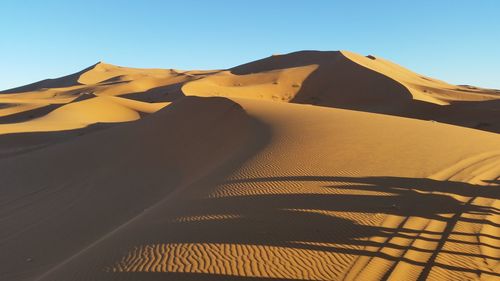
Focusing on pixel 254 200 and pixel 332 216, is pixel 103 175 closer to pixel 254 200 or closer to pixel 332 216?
pixel 254 200

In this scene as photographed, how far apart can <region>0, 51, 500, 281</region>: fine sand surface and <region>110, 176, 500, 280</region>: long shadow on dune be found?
3 centimetres

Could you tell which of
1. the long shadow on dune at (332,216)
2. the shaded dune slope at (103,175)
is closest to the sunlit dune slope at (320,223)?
the long shadow on dune at (332,216)

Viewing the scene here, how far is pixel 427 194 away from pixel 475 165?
3265mm

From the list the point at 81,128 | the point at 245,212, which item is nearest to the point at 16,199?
the point at 245,212

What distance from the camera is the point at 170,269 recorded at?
512 cm

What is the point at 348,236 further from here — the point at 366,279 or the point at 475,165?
the point at 475,165

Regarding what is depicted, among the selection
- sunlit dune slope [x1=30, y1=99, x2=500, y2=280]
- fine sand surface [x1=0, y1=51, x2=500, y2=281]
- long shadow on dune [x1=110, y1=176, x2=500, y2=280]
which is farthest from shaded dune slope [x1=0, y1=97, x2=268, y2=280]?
long shadow on dune [x1=110, y1=176, x2=500, y2=280]

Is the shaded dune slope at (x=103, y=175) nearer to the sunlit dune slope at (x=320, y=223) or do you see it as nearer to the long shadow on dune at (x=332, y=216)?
the sunlit dune slope at (x=320, y=223)

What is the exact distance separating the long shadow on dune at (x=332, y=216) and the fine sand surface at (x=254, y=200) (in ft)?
0.09

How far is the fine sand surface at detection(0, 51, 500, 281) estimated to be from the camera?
A: 523 cm

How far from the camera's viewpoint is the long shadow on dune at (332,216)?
18.3 ft

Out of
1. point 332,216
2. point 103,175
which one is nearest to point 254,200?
point 332,216

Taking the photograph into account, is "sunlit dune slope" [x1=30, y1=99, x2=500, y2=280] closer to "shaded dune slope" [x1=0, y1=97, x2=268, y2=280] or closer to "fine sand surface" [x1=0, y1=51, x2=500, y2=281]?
"fine sand surface" [x1=0, y1=51, x2=500, y2=281]

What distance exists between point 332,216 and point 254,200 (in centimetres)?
145
